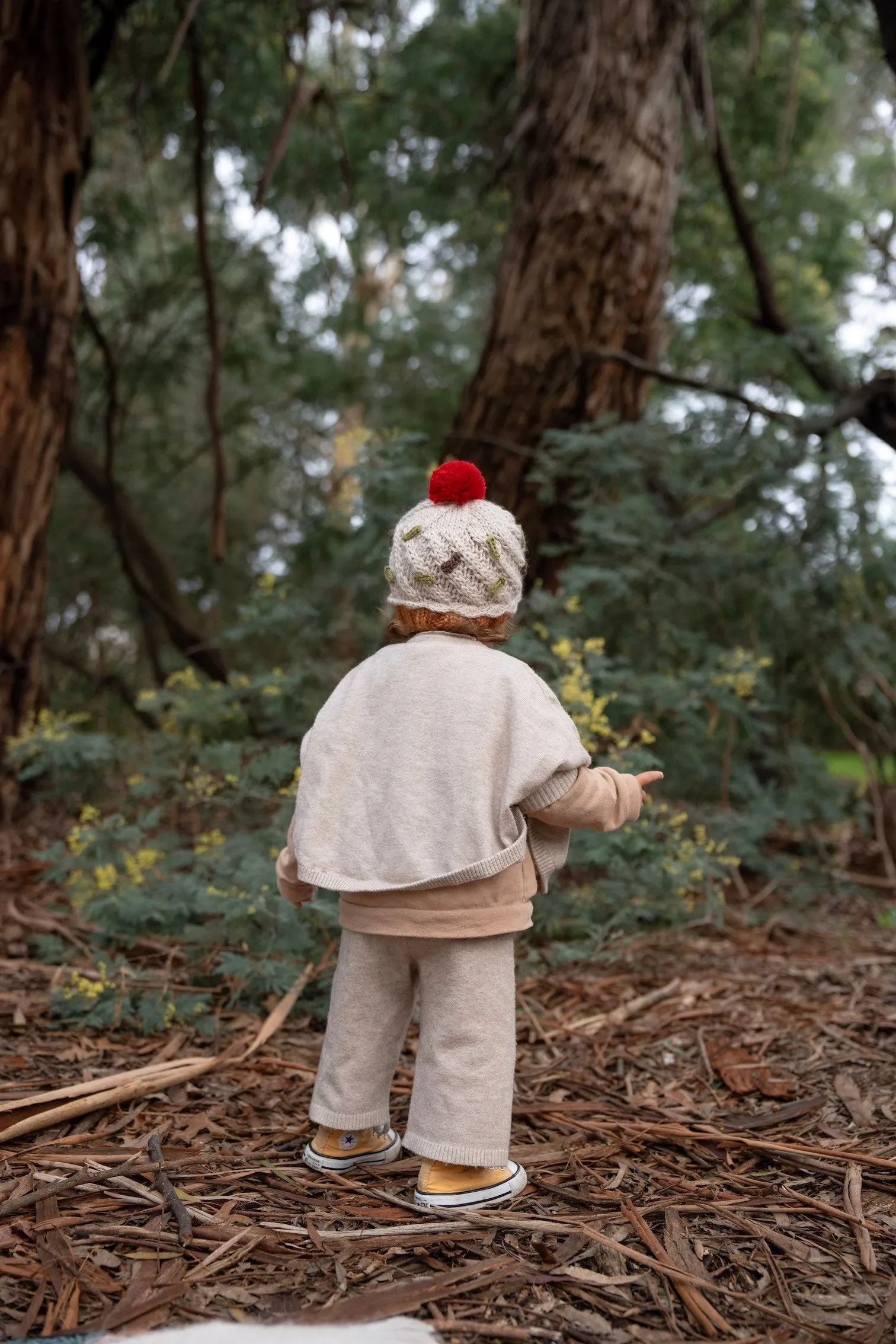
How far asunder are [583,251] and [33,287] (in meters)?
2.35

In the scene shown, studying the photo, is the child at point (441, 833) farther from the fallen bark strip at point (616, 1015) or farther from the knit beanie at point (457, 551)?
the fallen bark strip at point (616, 1015)

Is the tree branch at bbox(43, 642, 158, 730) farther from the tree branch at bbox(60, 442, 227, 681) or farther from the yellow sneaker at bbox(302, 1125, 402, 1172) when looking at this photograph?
the yellow sneaker at bbox(302, 1125, 402, 1172)

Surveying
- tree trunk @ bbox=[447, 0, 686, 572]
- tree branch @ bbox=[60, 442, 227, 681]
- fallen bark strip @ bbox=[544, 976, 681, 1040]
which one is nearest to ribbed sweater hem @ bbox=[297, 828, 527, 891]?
fallen bark strip @ bbox=[544, 976, 681, 1040]

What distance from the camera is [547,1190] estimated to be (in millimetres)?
2258

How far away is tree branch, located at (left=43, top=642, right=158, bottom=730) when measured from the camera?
6246 mm

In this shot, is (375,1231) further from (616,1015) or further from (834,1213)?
(616,1015)

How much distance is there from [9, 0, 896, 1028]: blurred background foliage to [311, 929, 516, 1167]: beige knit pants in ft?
2.17

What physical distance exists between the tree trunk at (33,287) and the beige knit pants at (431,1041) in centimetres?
301

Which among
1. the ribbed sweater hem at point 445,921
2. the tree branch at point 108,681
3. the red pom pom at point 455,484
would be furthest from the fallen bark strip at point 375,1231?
the tree branch at point 108,681

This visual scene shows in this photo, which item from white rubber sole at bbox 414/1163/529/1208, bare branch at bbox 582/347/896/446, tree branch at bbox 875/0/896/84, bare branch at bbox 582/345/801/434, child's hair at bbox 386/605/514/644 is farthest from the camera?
bare branch at bbox 582/345/801/434

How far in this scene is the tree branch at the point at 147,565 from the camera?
625 centimetres

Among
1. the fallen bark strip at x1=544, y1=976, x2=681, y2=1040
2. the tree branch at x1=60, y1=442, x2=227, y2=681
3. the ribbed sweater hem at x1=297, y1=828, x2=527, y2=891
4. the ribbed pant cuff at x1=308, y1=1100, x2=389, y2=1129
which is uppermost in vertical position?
the tree branch at x1=60, y1=442, x2=227, y2=681

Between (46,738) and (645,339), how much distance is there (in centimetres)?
307

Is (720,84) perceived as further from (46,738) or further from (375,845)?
(375,845)
